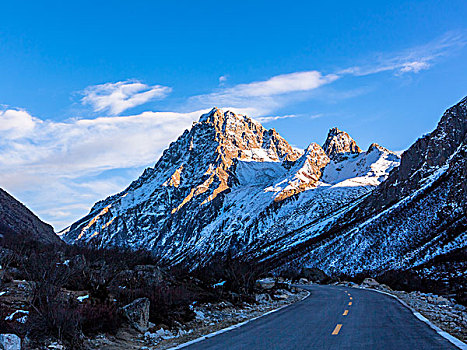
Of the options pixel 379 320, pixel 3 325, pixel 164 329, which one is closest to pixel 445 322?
pixel 379 320

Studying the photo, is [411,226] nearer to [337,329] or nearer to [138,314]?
[337,329]

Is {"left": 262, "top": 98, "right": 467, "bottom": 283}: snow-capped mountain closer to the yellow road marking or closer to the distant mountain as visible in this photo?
the yellow road marking

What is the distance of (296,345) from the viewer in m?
10.3

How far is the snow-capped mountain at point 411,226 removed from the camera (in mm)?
89938

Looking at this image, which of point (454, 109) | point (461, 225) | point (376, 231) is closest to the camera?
point (461, 225)

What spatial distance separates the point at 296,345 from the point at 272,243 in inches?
7371

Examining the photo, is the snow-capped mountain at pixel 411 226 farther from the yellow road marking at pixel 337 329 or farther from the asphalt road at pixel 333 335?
the yellow road marking at pixel 337 329

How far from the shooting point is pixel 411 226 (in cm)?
10856

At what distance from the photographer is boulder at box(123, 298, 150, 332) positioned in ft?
44.7

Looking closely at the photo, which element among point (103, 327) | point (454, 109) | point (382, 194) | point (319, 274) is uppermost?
point (454, 109)

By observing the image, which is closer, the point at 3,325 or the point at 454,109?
the point at 3,325

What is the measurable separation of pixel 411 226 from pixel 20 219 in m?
91.5

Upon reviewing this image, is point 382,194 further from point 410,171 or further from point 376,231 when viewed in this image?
point 376,231

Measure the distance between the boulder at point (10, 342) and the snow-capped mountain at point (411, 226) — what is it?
6478 centimetres
